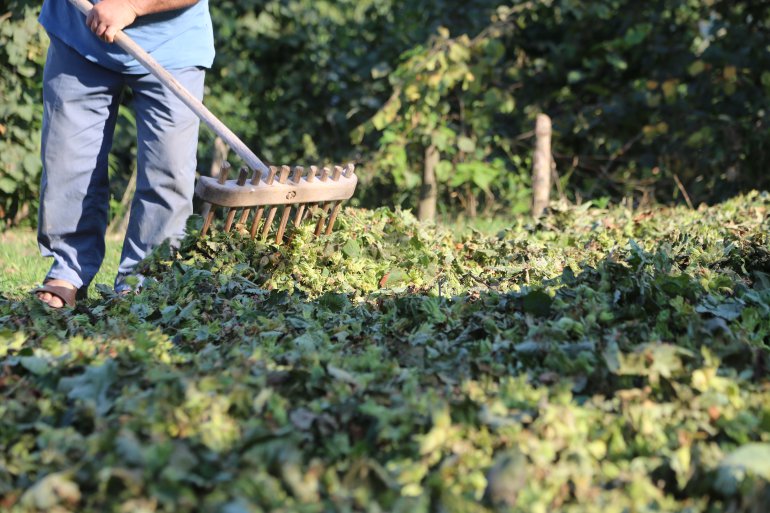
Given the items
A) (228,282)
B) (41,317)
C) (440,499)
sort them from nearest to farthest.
→ (440,499) → (41,317) → (228,282)

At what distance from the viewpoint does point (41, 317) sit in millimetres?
3000

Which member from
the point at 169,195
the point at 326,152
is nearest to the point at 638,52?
the point at 326,152

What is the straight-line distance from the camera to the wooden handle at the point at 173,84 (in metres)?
3.53

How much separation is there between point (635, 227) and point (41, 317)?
2.74 metres

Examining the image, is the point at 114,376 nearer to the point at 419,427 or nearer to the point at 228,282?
the point at 419,427

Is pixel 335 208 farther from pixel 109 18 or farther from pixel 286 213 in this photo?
pixel 109 18

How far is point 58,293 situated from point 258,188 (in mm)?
885

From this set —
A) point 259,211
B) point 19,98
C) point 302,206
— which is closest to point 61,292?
point 259,211

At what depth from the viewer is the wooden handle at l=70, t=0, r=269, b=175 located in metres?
3.53

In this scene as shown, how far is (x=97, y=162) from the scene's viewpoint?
380 centimetres

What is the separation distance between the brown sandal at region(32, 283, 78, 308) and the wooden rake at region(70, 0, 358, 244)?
586 millimetres

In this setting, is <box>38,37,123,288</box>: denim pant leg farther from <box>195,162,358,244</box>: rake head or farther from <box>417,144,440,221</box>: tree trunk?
<box>417,144,440,221</box>: tree trunk

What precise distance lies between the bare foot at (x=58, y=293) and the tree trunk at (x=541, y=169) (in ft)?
10.3

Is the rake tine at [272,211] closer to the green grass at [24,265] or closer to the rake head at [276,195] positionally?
the rake head at [276,195]
